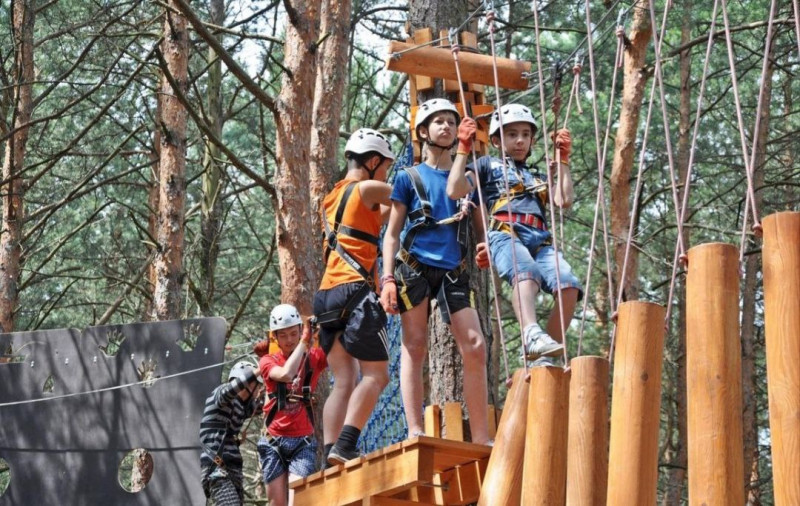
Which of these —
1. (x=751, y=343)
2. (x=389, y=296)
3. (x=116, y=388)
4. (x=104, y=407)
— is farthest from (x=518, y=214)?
(x=751, y=343)

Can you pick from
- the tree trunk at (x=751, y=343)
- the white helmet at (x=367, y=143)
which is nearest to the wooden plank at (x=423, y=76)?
the white helmet at (x=367, y=143)

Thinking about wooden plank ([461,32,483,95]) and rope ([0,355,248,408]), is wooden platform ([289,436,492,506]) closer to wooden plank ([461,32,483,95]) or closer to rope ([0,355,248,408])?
wooden plank ([461,32,483,95])

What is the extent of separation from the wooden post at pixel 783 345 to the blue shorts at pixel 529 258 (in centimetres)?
177

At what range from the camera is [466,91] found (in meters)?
7.06

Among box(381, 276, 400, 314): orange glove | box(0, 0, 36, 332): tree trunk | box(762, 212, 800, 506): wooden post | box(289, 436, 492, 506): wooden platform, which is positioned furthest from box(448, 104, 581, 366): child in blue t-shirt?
box(0, 0, 36, 332): tree trunk

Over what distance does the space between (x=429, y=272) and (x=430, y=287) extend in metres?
0.07

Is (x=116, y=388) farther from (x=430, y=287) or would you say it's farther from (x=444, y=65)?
(x=430, y=287)

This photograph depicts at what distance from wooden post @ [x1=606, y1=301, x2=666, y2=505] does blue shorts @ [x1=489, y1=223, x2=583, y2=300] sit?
1356 mm

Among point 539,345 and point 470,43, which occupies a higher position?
point 470,43

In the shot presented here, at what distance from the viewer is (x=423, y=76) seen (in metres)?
7.03

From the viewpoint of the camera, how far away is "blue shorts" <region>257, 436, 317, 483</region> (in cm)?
679

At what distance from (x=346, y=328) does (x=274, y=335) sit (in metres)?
0.99

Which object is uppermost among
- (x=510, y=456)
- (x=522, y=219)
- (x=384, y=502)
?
(x=522, y=219)

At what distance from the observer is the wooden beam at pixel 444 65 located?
22.2ft
